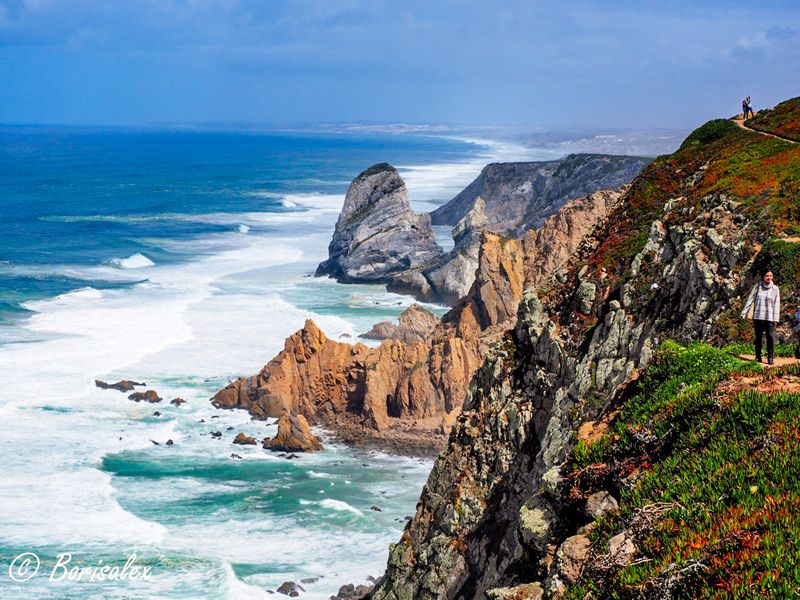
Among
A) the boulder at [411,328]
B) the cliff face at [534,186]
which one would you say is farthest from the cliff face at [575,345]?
the cliff face at [534,186]

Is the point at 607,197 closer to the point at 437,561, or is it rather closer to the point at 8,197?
the point at 437,561

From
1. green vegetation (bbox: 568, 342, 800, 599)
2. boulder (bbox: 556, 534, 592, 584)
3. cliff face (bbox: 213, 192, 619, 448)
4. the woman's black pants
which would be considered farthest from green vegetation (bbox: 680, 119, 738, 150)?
boulder (bbox: 556, 534, 592, 584)

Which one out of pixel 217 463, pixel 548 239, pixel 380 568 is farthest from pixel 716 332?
pixel 548 239

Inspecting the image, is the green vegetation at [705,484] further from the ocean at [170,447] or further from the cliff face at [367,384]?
the cliff face at [367,384]

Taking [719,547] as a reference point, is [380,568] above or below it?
below

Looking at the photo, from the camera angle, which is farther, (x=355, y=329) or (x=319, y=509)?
(x=355, y=329)
